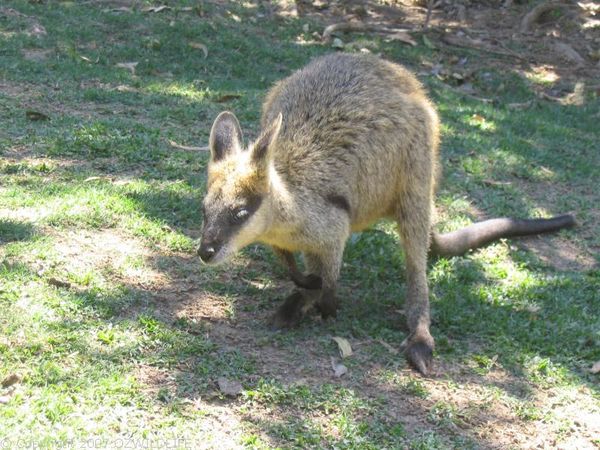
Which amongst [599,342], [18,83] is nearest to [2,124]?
[18,83]

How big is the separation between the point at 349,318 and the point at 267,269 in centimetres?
67

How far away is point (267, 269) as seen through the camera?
16.0 feet

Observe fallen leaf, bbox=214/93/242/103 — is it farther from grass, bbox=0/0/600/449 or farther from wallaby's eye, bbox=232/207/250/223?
wallaby's eye, bbox=232/207/250/223

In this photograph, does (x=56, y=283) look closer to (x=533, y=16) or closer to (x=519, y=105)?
(x=519, y=105)

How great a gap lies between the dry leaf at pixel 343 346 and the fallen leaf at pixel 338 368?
84mm

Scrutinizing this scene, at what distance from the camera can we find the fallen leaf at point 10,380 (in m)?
3.36

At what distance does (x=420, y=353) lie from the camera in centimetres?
410

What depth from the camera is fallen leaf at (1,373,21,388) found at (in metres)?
3.36

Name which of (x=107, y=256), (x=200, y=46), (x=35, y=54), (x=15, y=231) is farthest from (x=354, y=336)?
(x=200, y=46)

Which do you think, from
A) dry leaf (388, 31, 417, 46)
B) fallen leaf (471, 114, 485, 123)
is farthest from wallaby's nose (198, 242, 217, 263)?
dry leaf (388, 31, 417, 46)

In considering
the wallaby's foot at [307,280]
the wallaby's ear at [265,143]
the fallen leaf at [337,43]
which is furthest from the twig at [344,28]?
the wallaby's ear at [265,143]

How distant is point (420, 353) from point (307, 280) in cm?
70

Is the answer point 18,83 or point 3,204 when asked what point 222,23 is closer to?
point 18,83

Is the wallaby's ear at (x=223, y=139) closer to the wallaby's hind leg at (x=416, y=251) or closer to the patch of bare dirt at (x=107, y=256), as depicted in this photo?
the patch of bare dirt at (x=107, y=256)
